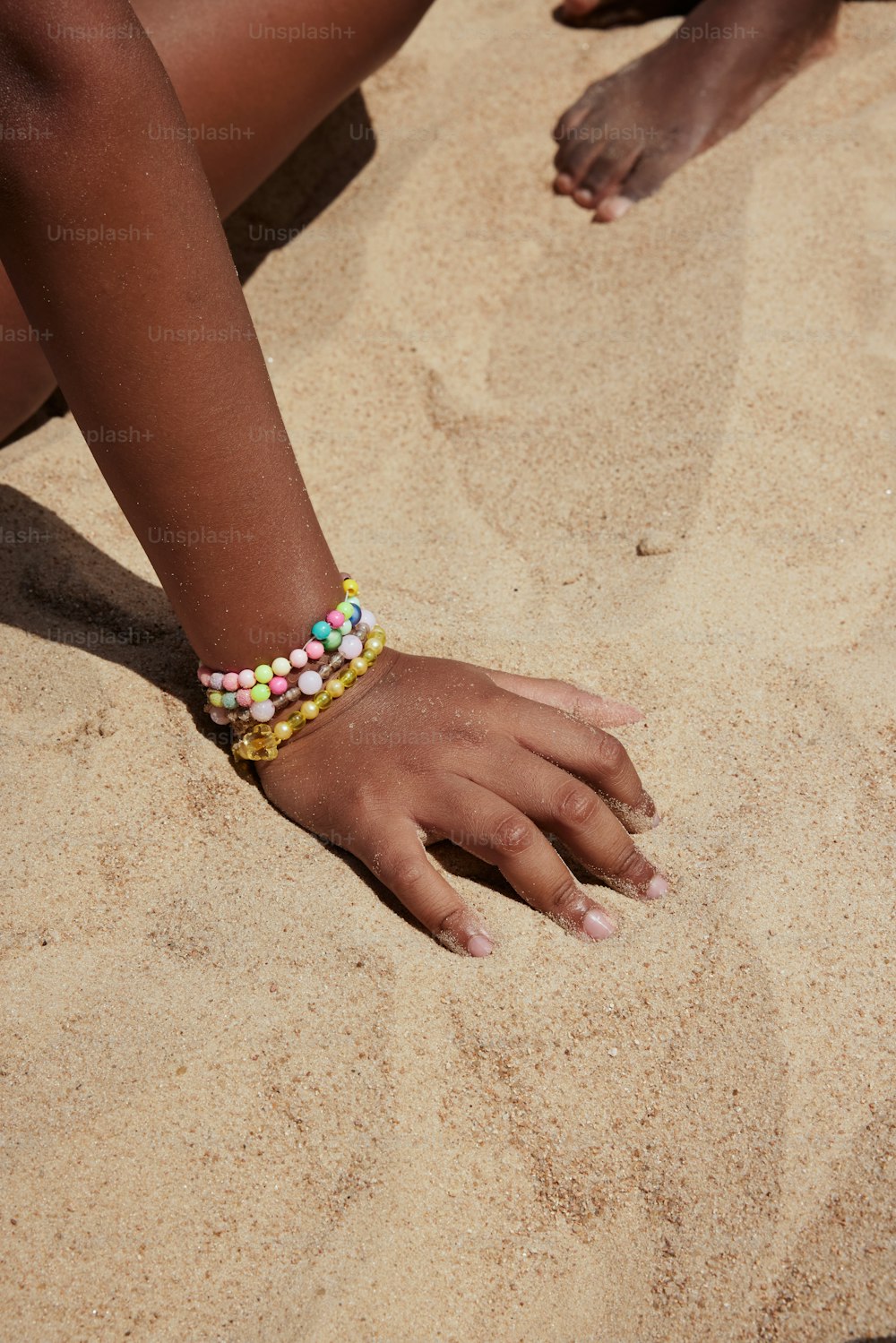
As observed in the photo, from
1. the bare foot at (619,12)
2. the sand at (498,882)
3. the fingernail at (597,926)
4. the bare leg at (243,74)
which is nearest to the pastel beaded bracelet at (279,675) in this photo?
the sand at (498,882)

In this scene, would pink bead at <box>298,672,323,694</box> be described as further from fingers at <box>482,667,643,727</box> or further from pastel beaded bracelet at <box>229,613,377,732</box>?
fingers at <box>482,667,643,727</box>

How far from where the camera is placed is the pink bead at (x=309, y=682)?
57.6 inches

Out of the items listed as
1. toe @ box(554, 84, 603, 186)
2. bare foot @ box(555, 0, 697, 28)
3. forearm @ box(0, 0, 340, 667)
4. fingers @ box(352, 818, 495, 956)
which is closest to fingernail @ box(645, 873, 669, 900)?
fingers @ box(352, 818, 495, 956)

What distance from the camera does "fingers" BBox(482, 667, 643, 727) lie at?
157cm

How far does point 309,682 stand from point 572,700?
0.37 meters

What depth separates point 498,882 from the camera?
1.46 metres

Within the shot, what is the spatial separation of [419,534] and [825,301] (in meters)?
0.89

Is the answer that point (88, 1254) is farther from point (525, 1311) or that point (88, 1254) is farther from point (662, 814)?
point (662, 814)

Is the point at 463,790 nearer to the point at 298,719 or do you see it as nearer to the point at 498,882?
the point at 498,882

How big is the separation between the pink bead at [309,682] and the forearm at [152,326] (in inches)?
2.3

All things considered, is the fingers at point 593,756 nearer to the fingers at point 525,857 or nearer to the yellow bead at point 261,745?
the fingers at point 525,857

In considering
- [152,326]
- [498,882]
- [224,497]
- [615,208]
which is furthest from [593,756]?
[615,208]

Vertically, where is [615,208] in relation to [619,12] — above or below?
below

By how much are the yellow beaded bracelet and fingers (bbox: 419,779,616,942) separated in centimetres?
22
